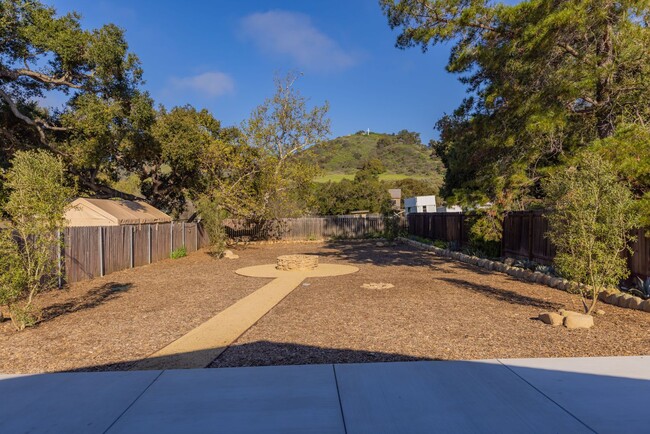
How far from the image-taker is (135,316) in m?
8.04

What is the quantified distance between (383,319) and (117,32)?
17256 millimetres

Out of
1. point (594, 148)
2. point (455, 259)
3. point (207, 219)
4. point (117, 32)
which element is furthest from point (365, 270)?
point (117, 32)

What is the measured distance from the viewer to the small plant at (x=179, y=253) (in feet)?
66.3

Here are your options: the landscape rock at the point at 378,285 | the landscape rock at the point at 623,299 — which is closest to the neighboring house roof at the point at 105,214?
the landscape rock at the point at 378,285

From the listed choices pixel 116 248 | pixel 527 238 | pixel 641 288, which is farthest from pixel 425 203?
pixel 641 288

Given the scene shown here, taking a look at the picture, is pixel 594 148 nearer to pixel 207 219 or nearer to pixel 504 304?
pixel 504 304

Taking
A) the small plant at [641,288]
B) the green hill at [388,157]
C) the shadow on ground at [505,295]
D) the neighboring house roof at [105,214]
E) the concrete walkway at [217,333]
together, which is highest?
the green hill at [388,157]

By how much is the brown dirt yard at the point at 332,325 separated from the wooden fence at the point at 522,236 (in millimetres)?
1525

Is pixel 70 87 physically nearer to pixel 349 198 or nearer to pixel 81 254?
pixel 81 254

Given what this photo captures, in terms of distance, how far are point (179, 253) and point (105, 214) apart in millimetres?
3777

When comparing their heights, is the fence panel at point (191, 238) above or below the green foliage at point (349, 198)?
below

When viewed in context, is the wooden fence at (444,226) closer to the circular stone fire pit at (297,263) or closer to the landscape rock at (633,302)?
the circular stone fire pit at (297,263)

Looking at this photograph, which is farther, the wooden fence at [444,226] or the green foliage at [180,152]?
the green foliage at [180,152]

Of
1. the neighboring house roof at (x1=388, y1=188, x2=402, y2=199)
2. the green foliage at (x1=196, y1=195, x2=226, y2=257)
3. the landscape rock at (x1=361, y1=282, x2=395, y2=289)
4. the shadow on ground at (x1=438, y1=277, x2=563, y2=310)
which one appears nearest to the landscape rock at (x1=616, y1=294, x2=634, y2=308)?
the shadow on ground at (x1=438, y1=277, x2=563, y2=310)
